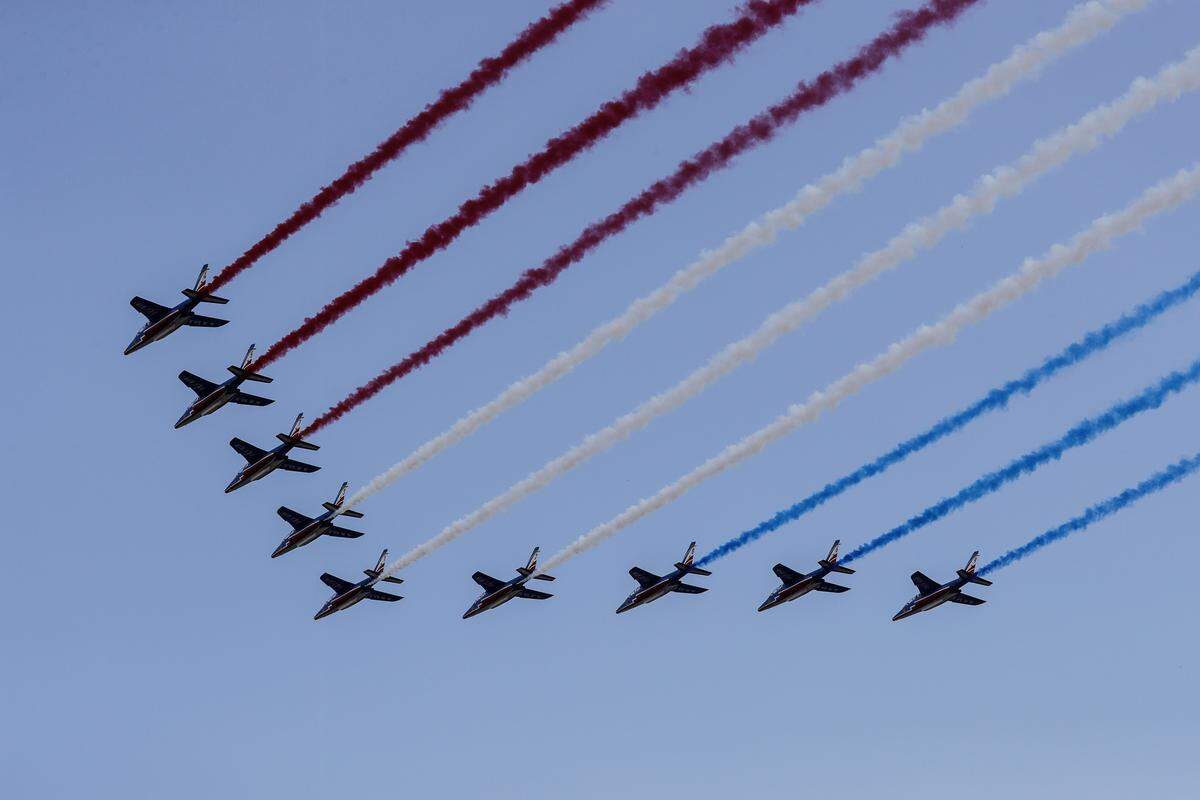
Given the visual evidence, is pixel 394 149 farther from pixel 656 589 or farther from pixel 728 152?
pixel 656 589

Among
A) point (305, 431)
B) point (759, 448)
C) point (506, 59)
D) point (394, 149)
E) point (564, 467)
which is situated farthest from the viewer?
point (305, 431)

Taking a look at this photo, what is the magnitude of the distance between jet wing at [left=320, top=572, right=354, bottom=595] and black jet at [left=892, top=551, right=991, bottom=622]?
50.2ft

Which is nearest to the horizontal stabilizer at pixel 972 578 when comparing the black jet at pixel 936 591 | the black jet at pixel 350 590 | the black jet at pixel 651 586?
the black jet at pixel 936 591

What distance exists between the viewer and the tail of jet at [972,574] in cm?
4172

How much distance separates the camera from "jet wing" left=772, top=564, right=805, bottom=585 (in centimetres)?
4269

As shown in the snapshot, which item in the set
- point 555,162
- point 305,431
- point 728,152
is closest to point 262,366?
point 305,431

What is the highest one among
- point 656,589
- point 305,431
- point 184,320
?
point 184,320

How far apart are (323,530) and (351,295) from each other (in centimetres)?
1212

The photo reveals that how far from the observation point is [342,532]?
4566cm

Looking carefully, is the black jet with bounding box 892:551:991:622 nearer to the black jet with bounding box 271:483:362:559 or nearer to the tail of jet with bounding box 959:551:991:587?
the tail of jet with bounding box 959:551:991:587

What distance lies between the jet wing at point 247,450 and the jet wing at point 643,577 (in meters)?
10.2

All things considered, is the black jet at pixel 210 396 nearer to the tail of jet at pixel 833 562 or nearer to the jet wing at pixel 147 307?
the jet wing at pixel 147 307

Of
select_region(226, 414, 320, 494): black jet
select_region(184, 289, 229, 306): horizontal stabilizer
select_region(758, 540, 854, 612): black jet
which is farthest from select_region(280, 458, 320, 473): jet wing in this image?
select_region(758, 540, 854, 612): black jet

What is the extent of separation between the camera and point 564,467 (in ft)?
116
